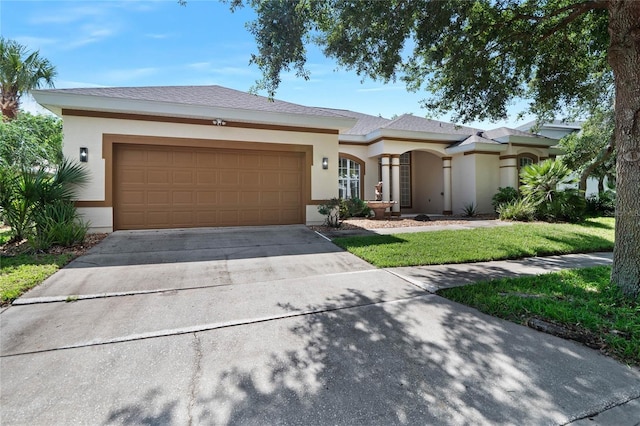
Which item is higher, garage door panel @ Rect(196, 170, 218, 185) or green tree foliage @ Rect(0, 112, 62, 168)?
green tree foliage @ Rect(0, 112, 62, 168)

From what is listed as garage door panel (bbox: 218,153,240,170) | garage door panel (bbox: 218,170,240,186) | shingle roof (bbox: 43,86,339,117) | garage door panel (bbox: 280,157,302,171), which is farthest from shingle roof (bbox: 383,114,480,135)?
garage door panel (bbox: 218,170,240,186)

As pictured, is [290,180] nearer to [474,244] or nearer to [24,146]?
[474,244]

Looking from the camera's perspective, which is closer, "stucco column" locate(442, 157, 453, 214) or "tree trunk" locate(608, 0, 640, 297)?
"tree trunk" locate(608, 0, 640, 297)

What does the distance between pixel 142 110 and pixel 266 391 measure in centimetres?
877

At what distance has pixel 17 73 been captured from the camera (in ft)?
47.8

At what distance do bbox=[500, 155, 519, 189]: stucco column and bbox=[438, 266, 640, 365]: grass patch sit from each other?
35.7ft

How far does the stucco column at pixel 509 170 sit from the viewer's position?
14797 millimetres

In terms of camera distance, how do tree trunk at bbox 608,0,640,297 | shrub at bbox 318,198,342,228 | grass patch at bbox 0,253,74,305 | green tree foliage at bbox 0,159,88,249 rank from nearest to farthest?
tree trunk at bbox 608,0,640,297, grass patch at bbox 0,253,74,305, green tree foliage at bbox 0,159,88,249, shrub at bbox 318,198,342,228

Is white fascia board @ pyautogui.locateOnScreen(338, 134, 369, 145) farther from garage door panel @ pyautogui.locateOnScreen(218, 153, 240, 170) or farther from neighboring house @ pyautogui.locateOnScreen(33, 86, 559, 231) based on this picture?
garage door panel @ pyautogui.locateOnScreen(218, 153, 240, 170)

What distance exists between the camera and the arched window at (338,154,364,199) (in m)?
14.9

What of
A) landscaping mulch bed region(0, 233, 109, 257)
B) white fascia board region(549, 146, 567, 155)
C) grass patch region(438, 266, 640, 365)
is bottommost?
grass patch region(438, 266, 640, 365)

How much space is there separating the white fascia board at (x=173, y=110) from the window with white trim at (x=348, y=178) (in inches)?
178

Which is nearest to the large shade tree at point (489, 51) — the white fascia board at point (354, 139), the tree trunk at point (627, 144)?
the tree trunk at point (627, 144)

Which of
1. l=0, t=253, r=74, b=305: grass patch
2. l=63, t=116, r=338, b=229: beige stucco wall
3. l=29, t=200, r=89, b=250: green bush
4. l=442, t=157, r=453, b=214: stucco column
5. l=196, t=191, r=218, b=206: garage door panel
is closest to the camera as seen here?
l=0, t=253, r=74, b=305: grass patch
